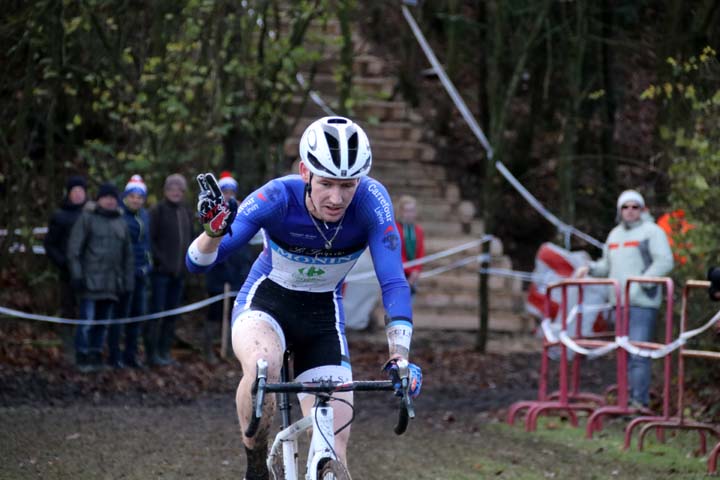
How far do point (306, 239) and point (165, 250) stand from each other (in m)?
8.66

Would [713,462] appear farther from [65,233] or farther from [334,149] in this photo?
[65,233]

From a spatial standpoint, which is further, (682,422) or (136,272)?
(136,272)

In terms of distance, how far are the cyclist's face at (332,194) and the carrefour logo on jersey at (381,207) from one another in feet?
0.71

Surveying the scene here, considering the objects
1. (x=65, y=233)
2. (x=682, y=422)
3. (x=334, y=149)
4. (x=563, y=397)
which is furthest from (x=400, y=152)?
(x=334, y=149)

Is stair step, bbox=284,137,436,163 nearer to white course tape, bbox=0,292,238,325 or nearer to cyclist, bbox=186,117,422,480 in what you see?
white course tape, bbox=0,292,238,325

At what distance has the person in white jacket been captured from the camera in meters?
12.1

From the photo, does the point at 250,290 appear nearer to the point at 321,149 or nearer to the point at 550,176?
the point at 321,149

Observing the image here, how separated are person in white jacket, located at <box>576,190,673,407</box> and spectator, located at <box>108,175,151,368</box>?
5.25 metres

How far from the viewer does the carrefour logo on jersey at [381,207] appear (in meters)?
6.52

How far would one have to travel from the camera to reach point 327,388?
5.70m

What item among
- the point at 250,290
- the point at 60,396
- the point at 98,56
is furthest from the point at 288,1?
the point at 250,290

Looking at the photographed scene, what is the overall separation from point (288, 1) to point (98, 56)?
287 centimetres

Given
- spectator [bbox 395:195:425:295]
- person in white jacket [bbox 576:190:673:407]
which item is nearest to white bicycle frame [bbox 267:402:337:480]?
person in white jacket [bbox 576:190:673:407]

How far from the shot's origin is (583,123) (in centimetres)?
2400
